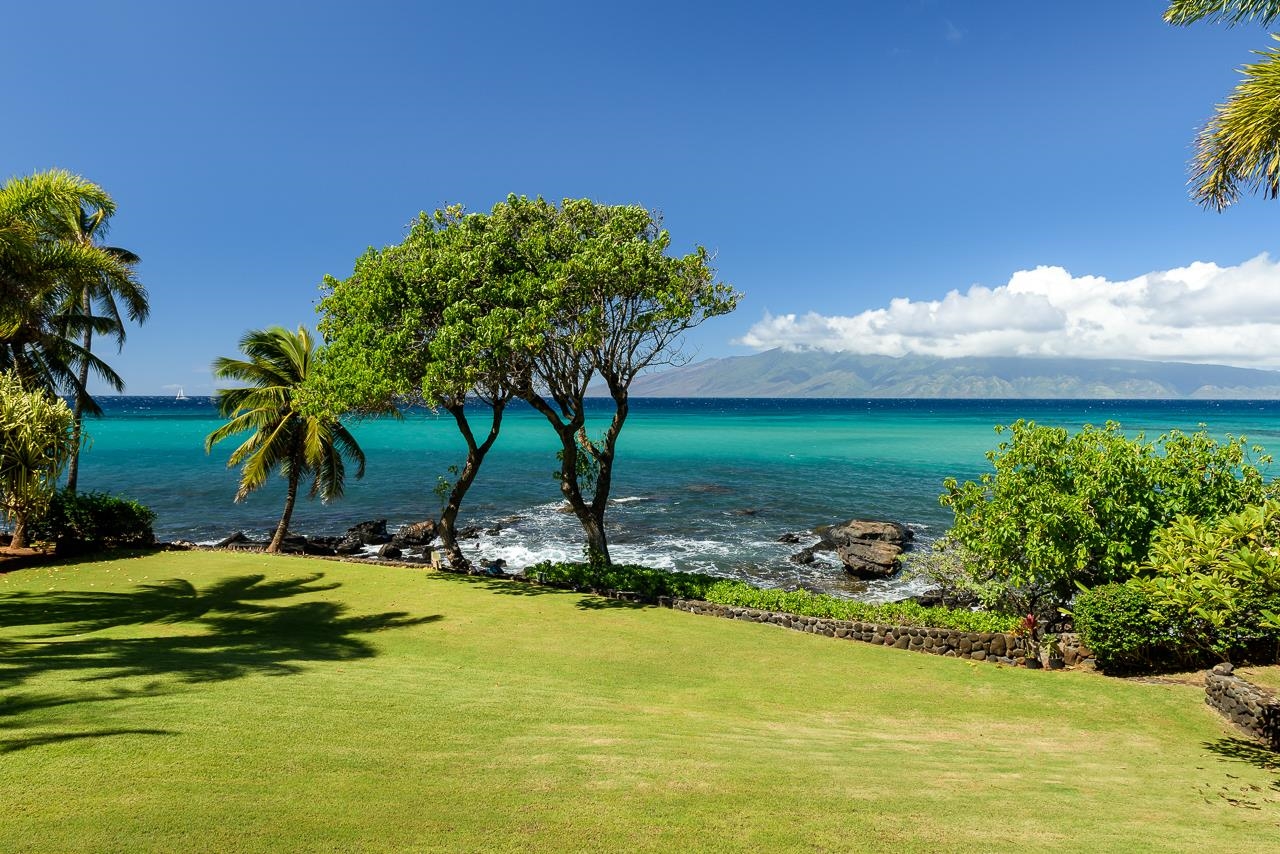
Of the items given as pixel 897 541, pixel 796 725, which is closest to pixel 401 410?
pixel 796 725

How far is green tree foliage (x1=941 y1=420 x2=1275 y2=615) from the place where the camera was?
656 inches

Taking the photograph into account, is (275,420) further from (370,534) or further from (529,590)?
(529,590)

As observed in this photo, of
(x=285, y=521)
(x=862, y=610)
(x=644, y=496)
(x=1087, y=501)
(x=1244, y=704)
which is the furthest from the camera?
(x=644, y=496)

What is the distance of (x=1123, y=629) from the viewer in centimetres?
1459

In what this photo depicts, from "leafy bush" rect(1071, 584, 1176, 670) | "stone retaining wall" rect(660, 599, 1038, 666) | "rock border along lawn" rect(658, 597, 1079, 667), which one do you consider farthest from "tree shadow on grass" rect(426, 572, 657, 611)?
"leafy bush" rect(1071, 584, 1176, 670)

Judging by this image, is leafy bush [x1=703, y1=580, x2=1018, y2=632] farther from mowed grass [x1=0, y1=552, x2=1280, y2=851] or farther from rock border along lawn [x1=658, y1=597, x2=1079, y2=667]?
mowed grass [x1=0, y1=552, x2=1280, y2=851]

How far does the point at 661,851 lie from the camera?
5902 mm

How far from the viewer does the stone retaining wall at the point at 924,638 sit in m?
16.0

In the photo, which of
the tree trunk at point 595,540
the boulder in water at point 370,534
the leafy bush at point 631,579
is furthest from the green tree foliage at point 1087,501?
the boulder in water at point 370,534

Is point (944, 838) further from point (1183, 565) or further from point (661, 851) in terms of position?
point (1183, 565)

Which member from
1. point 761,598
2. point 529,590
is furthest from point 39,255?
point 761,598

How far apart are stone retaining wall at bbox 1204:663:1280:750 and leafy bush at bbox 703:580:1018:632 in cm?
444

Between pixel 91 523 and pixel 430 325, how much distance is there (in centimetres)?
1510

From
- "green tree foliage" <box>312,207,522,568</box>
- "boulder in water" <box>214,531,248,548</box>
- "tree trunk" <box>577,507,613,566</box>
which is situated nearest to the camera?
"green tree foliage" <box>312,207,522,568</box>
